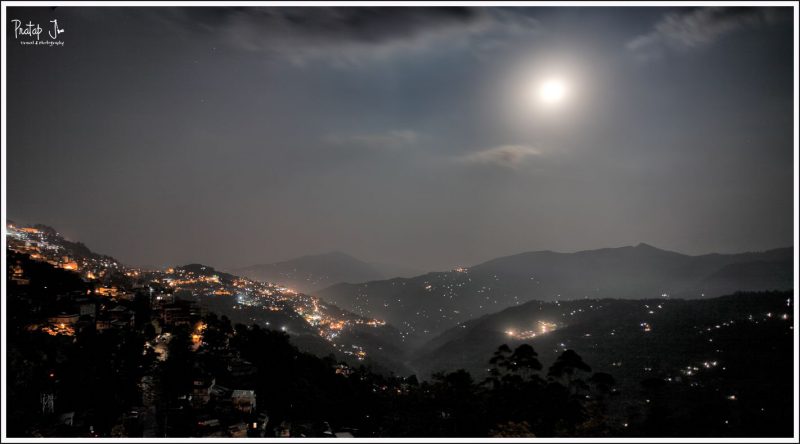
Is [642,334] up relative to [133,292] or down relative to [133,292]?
down

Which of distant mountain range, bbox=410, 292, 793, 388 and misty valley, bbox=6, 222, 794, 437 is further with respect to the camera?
distant mountain range, bbox=410, 292, 793, 388

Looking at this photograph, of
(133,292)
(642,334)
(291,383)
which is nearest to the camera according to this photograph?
(291,383)

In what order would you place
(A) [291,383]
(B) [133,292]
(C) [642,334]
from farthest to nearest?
(C) [642,334]
(B) [133,292]
(A) [291,383]

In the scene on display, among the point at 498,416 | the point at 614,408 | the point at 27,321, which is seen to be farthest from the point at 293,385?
the point at 614,408

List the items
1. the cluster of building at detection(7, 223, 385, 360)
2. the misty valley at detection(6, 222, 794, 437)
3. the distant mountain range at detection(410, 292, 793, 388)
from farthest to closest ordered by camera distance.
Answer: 1. the distant mountain range at detection(410, 292, 793, 388)
2. the cluster of building at detection(7, 223, 385, 360)
3. the misty valley at detection(6, 222, 794, 437)

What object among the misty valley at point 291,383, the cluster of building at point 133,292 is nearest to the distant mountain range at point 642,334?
the misty valley at point 291,383

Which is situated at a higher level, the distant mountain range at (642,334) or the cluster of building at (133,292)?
the cluster of building at (133,292)

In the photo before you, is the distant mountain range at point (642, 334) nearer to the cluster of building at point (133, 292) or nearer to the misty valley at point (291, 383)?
the misty valley at point (291, 383)

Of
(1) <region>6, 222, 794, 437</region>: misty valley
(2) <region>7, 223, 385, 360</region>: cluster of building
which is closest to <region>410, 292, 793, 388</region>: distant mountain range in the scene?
(1) <region>6, 222, 794, 437</region>: misty valley

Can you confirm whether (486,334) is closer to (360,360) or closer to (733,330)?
(360,360)

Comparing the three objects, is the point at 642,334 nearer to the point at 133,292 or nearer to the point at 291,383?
the point at 291,383

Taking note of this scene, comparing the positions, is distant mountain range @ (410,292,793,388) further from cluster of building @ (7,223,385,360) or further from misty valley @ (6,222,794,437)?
cluster of building @ (7,223,385,360)

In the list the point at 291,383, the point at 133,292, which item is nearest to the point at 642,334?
the point at 291,383
